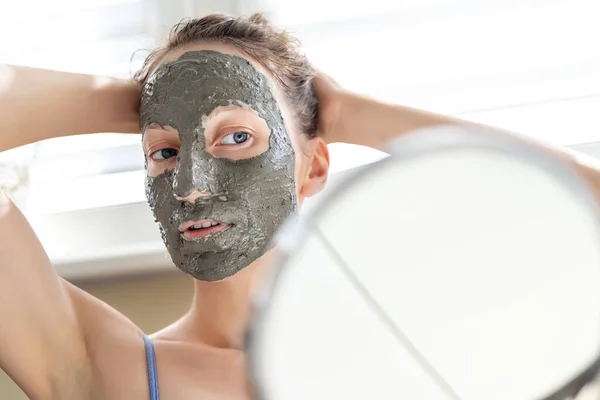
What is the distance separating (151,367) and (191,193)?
0.62 feet

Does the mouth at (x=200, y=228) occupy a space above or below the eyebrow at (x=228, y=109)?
below

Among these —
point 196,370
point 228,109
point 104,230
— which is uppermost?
point 228,109

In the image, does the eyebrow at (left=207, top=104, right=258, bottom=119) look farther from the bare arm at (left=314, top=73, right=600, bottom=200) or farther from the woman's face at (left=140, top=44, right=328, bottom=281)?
the bare arm at (left=314, top=73, right=600, bottom=200)

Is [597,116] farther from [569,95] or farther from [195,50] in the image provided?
[195,50]

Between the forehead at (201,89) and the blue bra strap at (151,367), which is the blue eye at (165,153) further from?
the blue bra strap at (151,367)

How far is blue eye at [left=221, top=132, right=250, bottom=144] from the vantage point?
2.31ft

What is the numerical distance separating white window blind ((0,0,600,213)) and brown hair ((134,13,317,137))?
15.4 inches

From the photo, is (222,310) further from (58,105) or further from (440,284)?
(440,284)

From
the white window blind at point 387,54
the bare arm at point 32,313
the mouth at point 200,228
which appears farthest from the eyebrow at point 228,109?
the white window blind at point 387,54

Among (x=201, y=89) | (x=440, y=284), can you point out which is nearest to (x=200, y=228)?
(x=201, y=89)

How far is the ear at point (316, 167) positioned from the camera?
798mm

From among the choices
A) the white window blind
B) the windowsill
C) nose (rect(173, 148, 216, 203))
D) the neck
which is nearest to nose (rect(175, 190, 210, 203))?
nose (rect(173, 148, 216, 203))

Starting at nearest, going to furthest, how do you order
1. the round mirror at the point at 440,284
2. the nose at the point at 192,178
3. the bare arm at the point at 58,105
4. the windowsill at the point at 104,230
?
the round mirror at the point at 440,284 < the nose at the point at 192,178 < the bare arm at the point at 58,105 < the windowsill at the point at 104,230

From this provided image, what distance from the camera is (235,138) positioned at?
28.0 inches
